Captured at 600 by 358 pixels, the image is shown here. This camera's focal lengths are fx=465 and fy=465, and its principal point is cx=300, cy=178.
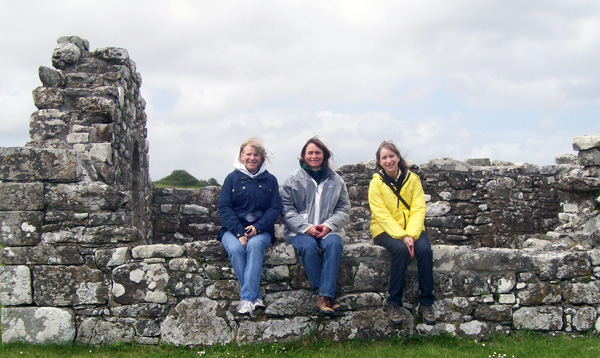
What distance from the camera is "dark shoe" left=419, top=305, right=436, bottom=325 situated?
484 cm

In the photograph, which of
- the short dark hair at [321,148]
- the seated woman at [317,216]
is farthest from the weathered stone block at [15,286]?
the short dark hair at [321,148]

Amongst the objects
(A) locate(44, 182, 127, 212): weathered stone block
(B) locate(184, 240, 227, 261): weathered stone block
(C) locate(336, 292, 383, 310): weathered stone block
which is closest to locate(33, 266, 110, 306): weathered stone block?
(A) locate(44, 182, 127, 212): weathered stone block

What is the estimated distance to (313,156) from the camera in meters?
5.32

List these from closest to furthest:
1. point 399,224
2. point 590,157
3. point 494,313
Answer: point 494,313 → point 399,224 → point 590,157

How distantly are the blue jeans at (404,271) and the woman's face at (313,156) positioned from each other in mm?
1254

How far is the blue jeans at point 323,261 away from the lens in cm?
474

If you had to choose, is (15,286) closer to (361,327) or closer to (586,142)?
(361,327)

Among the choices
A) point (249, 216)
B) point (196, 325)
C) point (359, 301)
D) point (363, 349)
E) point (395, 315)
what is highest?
point (249, 216)

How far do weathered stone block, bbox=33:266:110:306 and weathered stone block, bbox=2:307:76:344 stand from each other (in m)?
0.11

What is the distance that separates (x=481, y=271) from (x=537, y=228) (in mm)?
6582

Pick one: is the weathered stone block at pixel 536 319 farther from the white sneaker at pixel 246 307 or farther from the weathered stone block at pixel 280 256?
the white sneaker at pixel 246 307

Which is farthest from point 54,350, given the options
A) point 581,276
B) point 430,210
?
point 430,210

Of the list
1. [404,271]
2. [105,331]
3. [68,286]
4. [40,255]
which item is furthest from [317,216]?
[40,255]

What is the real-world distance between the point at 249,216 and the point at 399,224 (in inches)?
67.1
